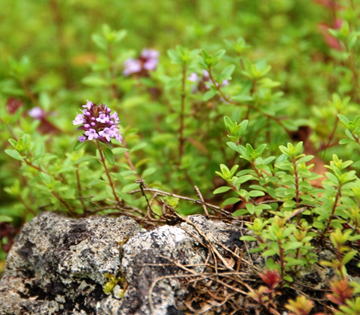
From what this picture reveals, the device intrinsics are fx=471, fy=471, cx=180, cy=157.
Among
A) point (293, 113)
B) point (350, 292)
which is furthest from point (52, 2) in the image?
point (350, 292)

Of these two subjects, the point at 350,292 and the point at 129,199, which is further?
the point at 129,199

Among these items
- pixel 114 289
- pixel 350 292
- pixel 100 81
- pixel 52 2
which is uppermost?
pixel 52 2

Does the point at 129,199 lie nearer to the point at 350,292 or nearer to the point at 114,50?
the point at 350,292

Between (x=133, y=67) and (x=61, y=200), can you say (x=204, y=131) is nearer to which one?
(x=133, y=67)

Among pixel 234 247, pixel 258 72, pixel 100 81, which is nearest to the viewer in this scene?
pixel 234 247

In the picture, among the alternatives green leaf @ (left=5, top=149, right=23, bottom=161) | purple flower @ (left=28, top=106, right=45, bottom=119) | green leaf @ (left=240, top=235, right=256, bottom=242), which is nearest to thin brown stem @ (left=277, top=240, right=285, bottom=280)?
green leaf @ (left=240, top=235, right=256, bottom=242)

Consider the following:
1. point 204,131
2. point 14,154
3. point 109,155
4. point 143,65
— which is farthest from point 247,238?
point 143,65

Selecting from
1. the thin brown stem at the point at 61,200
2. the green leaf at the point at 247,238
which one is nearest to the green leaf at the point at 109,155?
the thin brown stem at the point at 61,200
